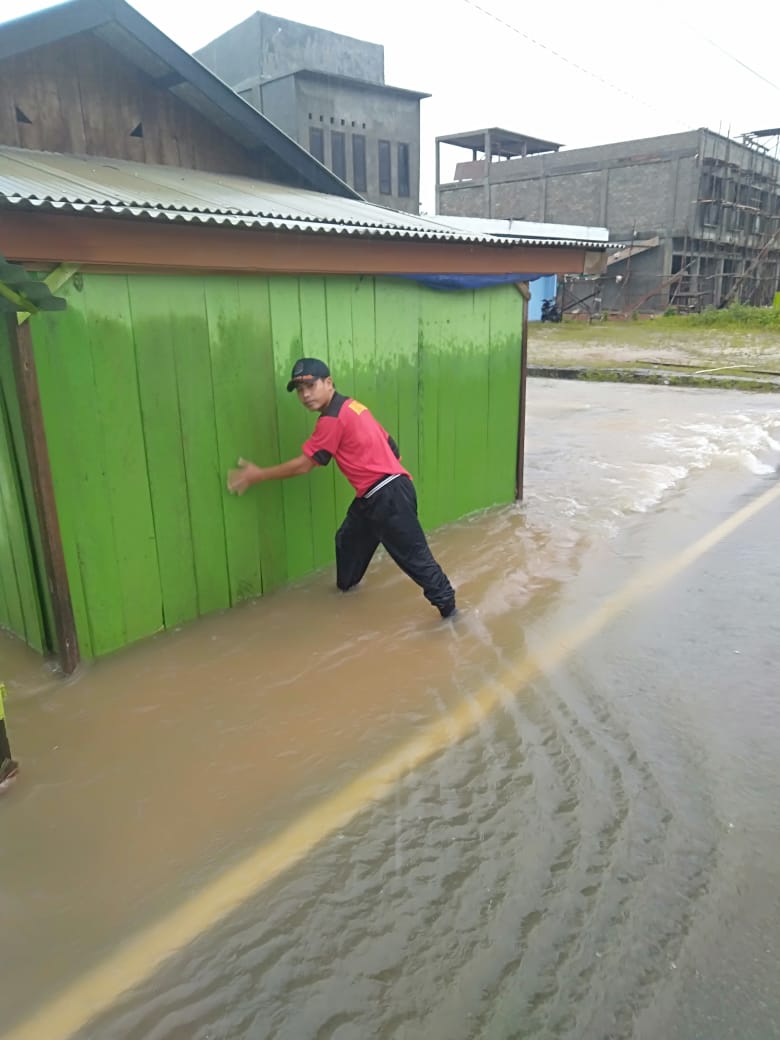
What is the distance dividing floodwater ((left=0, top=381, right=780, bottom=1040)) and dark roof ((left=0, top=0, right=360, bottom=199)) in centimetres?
412

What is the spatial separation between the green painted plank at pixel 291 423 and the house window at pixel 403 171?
17979 mm

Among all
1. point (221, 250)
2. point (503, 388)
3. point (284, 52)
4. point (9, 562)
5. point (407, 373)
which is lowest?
point (9, 562)

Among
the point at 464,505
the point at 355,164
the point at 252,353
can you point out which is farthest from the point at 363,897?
the point at 355,164

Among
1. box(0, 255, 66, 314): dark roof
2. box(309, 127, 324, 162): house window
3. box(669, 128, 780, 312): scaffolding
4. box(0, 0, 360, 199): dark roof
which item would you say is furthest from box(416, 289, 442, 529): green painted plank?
box(669, 128, 780, 312): scaffolding

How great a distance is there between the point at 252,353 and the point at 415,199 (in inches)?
736

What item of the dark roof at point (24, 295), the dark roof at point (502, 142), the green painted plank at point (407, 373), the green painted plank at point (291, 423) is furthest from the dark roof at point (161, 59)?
the dark roof at point (502, 142)

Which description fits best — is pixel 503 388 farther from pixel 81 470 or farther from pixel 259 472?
pixel 81 470

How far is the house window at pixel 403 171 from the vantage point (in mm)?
21234

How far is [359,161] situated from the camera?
20.7m

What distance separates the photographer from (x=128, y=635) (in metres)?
4.53

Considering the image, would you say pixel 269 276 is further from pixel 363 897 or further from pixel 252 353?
pixel 363 897

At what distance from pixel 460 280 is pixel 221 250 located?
8.09ft

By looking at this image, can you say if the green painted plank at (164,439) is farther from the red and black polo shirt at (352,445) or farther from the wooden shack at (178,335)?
the red and black polo shirt at (352,445)

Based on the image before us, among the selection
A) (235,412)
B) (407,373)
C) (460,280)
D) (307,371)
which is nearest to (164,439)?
(235,412)
